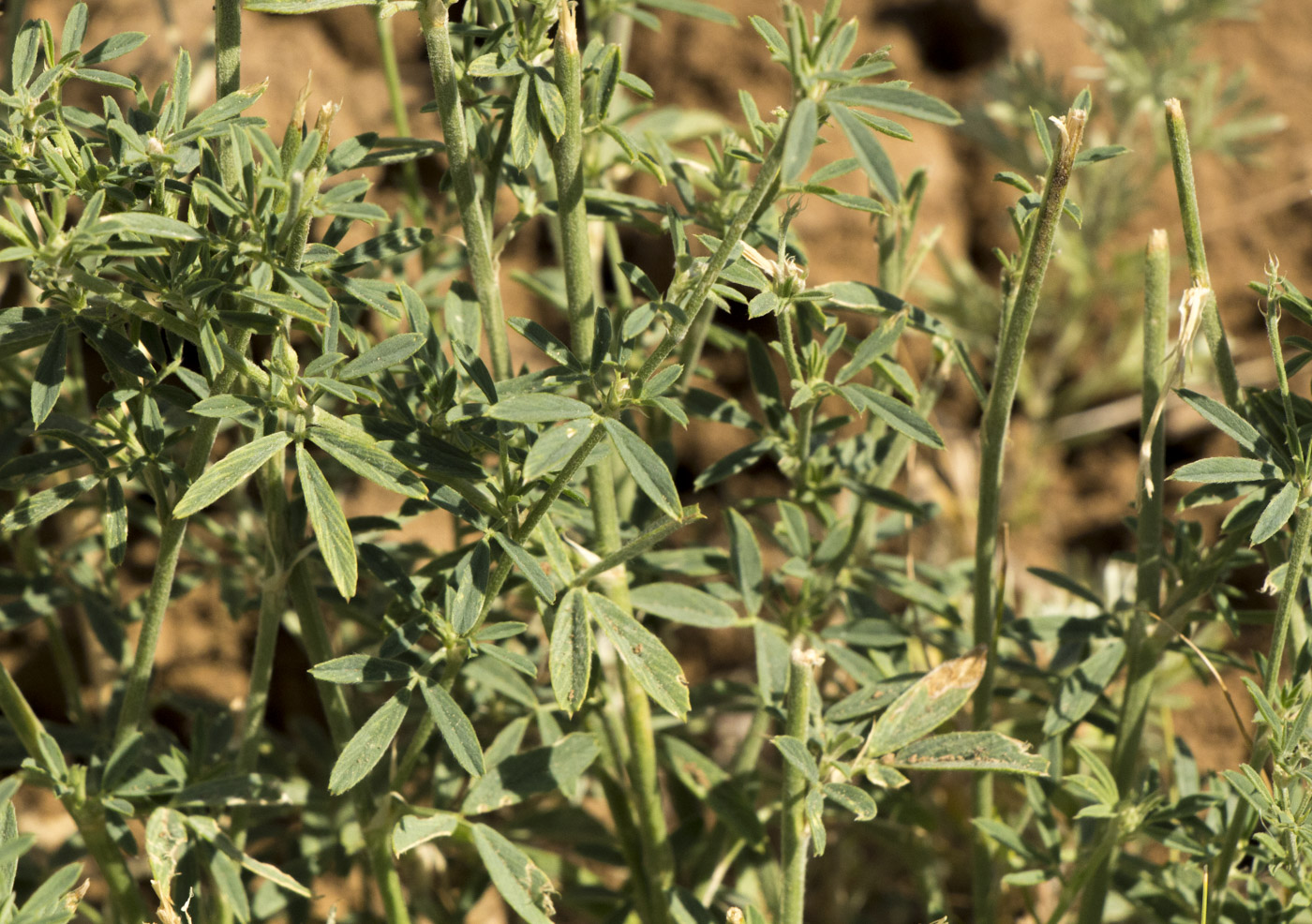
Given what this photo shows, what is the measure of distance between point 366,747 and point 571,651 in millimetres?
222

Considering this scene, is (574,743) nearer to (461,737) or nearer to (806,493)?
(461,737)

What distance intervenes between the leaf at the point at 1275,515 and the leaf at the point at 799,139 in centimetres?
63

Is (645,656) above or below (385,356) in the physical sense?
below

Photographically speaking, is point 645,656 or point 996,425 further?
point 996,425

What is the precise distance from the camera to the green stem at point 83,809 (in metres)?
1.31

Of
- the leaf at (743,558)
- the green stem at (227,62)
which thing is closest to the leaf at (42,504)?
the green stem at (227,62)

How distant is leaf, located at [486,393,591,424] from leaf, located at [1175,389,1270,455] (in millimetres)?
637

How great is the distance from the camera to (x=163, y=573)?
51.0 inches

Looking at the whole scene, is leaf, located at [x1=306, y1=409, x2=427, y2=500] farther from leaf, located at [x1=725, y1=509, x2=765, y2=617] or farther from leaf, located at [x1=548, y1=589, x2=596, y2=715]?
leaf, located at [x1=725, y1=509, x2=765, y2=617]

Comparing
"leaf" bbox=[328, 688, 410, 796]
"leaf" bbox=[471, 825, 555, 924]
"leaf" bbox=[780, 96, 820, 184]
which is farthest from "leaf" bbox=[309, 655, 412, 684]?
"leaf" bbox=[780, 96, 820, 184]

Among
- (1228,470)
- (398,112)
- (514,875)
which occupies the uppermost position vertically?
(398,112)

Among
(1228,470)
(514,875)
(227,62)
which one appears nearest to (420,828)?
(514,875)

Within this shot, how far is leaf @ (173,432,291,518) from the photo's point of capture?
1034mm

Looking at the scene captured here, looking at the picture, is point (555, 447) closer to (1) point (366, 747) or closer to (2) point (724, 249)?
(2) point (724, 249)
